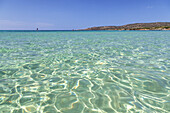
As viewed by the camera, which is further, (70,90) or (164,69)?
(164,69)

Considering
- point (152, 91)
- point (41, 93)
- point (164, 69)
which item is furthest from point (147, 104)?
point (164, 69)

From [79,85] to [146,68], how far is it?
292cm

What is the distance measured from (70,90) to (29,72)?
209cm

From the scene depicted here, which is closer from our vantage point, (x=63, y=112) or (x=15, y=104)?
(x=63, y=112)

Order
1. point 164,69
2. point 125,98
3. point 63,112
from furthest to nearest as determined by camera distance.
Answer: point 164,69 < point 125,98 < point 63,112

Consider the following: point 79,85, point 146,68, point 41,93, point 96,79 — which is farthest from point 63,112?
point 146,68

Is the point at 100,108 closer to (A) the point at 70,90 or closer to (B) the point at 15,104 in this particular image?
(A) the point at 70,90

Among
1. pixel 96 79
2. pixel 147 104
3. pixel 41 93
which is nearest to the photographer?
pixel 147 104

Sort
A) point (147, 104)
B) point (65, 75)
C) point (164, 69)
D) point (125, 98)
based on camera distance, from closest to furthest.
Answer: point (147, 104) → point (125, 98) → point (65, 75) → point (164, 69)

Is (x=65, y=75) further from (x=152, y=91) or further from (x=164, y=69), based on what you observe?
(x=164, y=69)

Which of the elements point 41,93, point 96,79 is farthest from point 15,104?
point 96,79

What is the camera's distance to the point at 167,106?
2430 mm

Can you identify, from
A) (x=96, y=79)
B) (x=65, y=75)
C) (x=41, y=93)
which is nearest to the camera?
(x=41, y=93)

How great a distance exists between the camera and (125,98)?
2.72 meters
